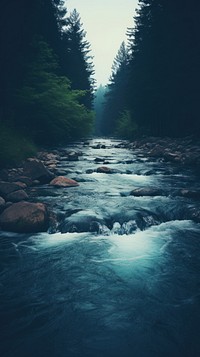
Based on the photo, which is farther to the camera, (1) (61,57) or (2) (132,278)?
(1) (61,57)

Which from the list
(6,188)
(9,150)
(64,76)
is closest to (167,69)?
(64,76)

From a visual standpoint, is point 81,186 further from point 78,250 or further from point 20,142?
point 20,142

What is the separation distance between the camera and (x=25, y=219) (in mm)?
4438

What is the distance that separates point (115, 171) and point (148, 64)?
13.0m

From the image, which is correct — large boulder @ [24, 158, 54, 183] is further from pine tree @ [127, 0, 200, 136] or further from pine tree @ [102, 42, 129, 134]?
pine tree @ [102, 42, 129, 134]

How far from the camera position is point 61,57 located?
74.1 ft

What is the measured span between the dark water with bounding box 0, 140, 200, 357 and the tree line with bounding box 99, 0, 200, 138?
12776 millimetres

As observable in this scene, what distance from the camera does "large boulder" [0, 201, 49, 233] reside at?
14.4 feet

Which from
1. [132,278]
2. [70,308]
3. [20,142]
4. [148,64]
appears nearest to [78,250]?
[132,278]

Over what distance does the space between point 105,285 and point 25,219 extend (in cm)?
195

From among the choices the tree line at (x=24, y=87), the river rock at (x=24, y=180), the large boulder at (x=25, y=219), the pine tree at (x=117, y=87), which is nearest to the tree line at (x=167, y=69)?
the tree line at (x=24, y=87)

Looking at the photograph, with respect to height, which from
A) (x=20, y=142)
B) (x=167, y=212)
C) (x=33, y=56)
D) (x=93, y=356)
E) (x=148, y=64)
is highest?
(x=148, y=64)

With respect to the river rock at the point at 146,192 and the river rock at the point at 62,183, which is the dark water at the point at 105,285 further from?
the river rock at the point at 62,183

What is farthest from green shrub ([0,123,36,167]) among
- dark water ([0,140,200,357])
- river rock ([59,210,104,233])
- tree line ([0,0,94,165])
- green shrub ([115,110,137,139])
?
green shrub ([115,110,137,139])
